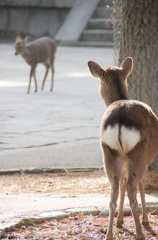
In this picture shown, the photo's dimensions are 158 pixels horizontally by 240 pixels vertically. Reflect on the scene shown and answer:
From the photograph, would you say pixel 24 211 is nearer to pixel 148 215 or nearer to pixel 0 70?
pixel 148 215

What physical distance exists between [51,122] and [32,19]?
71.6ft

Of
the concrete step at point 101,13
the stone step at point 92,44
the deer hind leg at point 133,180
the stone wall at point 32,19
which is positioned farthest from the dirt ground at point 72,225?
the stone wall at point 32,19

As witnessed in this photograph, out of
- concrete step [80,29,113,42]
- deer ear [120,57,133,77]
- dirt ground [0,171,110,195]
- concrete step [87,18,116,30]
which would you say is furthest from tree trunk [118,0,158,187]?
concrete step [87,18,116,30]

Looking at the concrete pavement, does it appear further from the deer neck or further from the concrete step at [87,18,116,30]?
the concrete step at [87,18,116,30]

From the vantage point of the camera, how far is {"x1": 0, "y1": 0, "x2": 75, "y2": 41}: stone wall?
2831cm

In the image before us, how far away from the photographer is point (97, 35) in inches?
1012

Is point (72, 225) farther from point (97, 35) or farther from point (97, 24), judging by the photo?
point (97, 24)

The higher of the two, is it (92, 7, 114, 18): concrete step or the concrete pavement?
(92, 7, 114, 18): concrete step

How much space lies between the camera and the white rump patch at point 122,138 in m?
3.01

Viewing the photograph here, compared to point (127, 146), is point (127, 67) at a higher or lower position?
higher

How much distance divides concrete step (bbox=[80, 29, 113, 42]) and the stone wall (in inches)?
116

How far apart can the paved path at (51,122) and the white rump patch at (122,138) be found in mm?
2544

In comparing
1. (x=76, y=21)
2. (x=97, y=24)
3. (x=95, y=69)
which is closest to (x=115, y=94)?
(x=95, y=69)

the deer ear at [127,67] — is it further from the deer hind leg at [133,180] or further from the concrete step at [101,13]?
the concrete step at [101,13]
